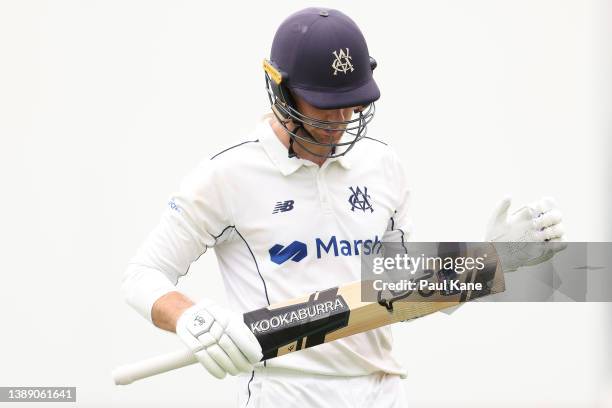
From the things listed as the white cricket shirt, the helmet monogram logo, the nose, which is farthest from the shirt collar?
the helmet monogram logo

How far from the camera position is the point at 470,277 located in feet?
8.22

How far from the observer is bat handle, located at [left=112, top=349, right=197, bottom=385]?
2174mm

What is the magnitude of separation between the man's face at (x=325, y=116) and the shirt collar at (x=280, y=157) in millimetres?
73

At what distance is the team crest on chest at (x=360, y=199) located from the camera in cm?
254

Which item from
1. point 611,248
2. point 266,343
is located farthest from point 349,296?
point 611,248

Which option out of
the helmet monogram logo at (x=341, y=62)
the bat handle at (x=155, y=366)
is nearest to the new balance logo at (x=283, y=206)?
the helmet monogram logo at (x=341, y=62)

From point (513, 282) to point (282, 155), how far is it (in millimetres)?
704

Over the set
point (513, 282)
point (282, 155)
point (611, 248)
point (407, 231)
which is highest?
point (282, 155)

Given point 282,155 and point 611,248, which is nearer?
point 282,155

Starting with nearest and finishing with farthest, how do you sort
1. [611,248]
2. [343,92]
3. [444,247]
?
[343,92]
[444,247]
[611,248]

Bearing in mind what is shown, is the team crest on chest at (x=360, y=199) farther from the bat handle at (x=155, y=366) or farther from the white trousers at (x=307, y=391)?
the bat handle at (x=155, y=366)

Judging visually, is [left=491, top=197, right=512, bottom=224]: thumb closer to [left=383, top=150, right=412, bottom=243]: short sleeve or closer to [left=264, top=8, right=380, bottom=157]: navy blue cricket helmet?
[left=383, top=150, right=412, bottom=243]: short sleeve

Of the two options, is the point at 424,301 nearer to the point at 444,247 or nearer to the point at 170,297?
the point at 444,247

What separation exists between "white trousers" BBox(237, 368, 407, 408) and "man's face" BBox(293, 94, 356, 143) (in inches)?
21.5
